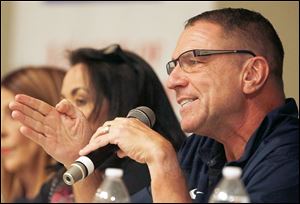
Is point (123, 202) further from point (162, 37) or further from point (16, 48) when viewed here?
point (16, 48)

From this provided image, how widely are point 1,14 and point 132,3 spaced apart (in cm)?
74

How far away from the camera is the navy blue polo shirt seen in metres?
1.16

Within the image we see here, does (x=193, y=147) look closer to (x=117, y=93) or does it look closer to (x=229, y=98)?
(x=229, y=98)

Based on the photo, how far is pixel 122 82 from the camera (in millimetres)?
2301

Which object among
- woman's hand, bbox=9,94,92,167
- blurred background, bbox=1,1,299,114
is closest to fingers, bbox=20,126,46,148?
woman's hand, bbox=9,94,92,167

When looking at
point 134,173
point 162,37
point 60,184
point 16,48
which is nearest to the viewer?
point 134,173

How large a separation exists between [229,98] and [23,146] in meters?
1.62

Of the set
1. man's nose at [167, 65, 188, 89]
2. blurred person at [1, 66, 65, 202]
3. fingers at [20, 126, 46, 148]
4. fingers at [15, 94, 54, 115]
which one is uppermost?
man's nose at [167, 65, 188, 89]

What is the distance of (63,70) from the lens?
9.27 ft

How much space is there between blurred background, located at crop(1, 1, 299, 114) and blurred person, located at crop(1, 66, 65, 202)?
0.42 ft

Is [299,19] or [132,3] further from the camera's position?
[132,3]

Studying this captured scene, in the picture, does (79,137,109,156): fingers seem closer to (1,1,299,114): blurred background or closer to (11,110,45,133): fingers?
(11,110,45,133): fingers

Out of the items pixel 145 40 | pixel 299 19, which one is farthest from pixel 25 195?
pixel 299 19

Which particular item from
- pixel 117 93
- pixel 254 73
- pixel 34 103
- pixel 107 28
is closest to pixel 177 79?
pixel 254 73
